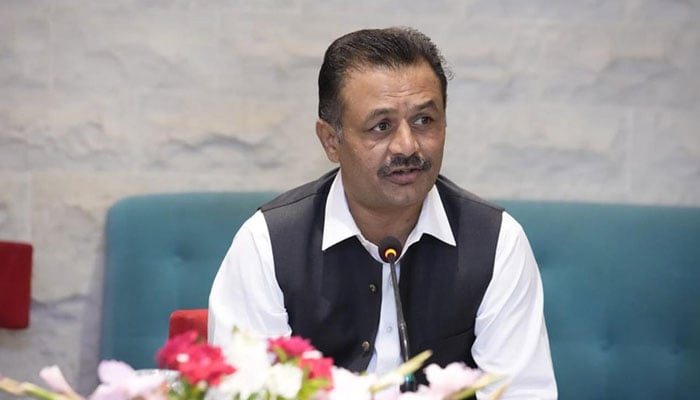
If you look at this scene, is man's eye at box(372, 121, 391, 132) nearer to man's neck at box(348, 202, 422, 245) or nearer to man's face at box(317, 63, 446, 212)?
man's face at box(317, 63, 446, 212)

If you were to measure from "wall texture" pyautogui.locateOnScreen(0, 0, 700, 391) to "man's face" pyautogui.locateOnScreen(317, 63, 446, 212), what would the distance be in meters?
0.81

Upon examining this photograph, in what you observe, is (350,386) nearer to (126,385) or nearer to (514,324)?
(126,385)

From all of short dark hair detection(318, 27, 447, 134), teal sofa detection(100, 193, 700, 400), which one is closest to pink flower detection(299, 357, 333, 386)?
short dark hair detection(318, 27, 447, 134)

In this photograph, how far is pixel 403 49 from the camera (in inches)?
83.9

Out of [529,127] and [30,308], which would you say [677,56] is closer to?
[529,127]

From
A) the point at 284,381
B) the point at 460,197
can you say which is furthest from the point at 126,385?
the point at 460,197

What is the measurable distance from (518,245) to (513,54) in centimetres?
89

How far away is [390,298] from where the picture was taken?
219 cm

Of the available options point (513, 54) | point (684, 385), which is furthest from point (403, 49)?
point (684, 385)

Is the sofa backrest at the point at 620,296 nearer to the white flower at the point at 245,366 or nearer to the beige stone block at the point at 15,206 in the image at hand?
the beige stone block at the point at 15,206

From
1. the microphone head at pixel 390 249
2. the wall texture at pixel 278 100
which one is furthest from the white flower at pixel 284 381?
the wall texture at pixel 278 100

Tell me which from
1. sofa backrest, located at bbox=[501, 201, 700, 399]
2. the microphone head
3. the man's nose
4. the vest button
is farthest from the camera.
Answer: sofa backrest, located at bbox=[501, 201, 700, 399]

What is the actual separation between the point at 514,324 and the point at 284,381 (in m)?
1.10

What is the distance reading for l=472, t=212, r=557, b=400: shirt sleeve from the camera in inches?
82.1
